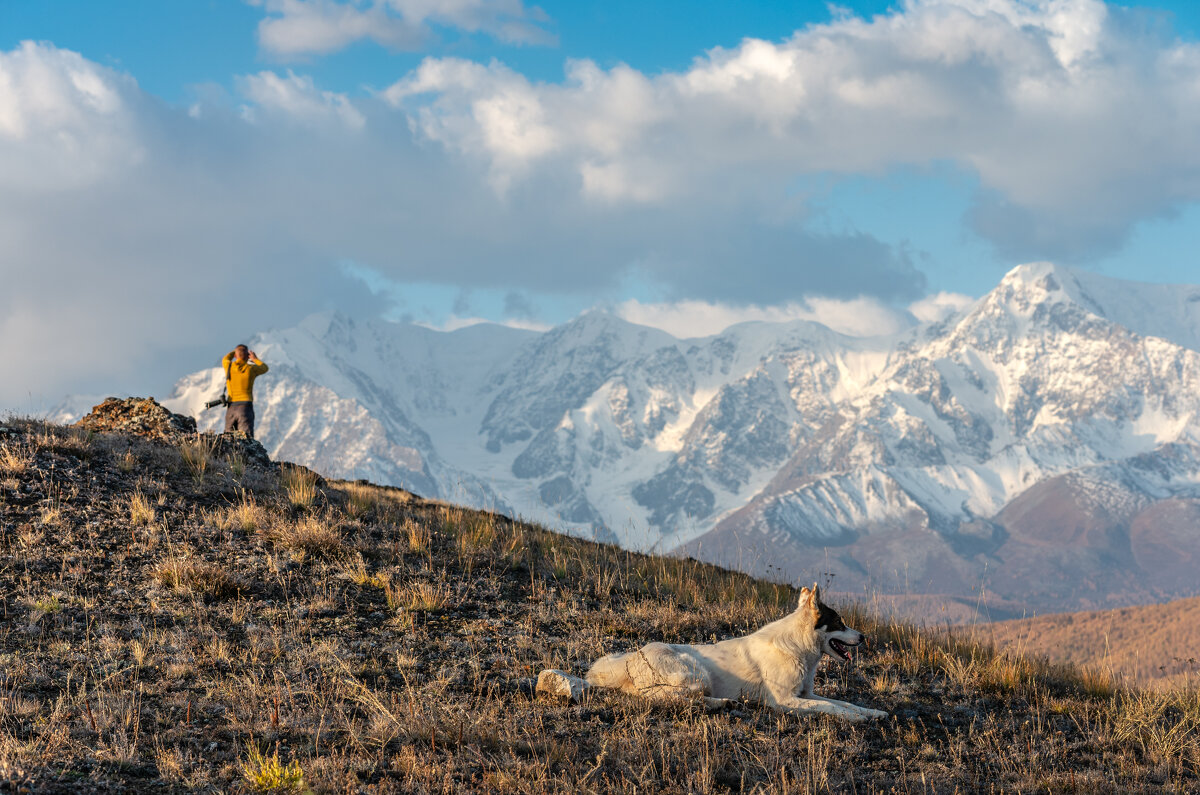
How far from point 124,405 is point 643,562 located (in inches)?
514

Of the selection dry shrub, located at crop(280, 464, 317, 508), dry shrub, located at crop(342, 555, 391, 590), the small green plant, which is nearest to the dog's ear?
the small green plant

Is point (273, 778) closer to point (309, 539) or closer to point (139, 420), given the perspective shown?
point (309, 539)

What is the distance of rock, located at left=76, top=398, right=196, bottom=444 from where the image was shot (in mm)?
20016

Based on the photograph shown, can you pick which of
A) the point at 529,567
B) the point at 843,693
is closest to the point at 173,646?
the point at 529,567

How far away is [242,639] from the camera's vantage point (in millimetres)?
10242

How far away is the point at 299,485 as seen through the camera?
16516 millimetres

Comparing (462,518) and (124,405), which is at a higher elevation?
(124,405)

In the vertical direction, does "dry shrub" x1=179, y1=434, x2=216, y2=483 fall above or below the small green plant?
above

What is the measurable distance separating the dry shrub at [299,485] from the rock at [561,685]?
7.72m

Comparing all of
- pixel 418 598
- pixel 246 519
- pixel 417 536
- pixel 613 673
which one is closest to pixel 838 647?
pixel 613 673

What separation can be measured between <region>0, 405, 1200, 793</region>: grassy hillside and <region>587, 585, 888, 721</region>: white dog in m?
0.22

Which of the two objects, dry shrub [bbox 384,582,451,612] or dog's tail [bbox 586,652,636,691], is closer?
dog's tail [bbox 586,652,636,691]

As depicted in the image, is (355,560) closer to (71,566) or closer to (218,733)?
(71,566)

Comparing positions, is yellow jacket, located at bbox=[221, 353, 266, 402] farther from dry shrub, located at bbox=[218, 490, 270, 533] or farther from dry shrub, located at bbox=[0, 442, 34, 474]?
dry shrub, located at bbox=[218, 490, 270, 533]
